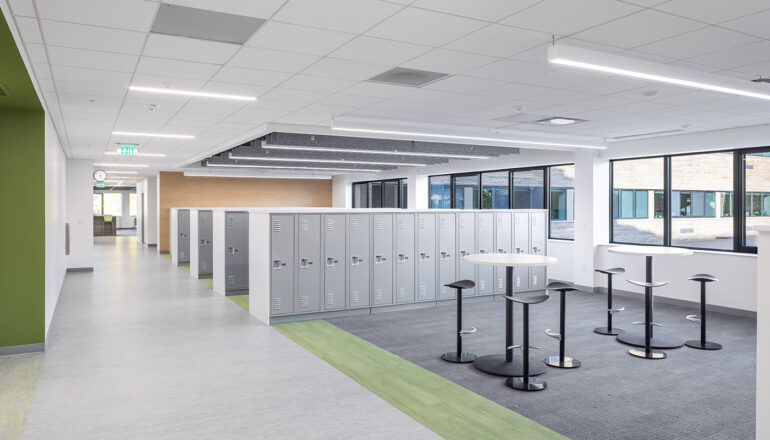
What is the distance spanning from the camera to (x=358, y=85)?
17.5 ft

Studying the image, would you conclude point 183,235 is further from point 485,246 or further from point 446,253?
point 485,246

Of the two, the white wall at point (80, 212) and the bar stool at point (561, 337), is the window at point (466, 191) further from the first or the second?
the white wall at point (80, 212)

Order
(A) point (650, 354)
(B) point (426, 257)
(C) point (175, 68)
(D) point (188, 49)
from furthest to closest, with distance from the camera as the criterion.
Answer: (B) point (426, 257)
(A) point (650, 354)
(C) point (175, 68)
(D) point (188, 49)

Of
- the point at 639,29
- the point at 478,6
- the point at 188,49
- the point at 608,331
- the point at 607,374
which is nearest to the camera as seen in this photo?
the point at 478,6

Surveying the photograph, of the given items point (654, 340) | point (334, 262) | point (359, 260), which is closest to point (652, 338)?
point (654, 340)

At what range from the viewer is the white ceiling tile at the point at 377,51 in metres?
3.98

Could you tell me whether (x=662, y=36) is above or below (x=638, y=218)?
above

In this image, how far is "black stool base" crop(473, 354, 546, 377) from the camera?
15.9 ft

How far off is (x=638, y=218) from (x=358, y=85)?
21.8 feet

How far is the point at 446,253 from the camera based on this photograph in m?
8.25

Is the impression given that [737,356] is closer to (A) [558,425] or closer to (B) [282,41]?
(A) [558,425]

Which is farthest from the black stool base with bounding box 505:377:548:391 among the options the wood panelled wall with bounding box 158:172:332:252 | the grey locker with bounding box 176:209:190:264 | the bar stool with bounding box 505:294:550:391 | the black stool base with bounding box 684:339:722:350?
the wood panelled wall with bounding box 158:172:332:252

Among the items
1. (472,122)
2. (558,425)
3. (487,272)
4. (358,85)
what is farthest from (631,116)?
(558,425)

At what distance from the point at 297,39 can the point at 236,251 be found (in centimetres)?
600
